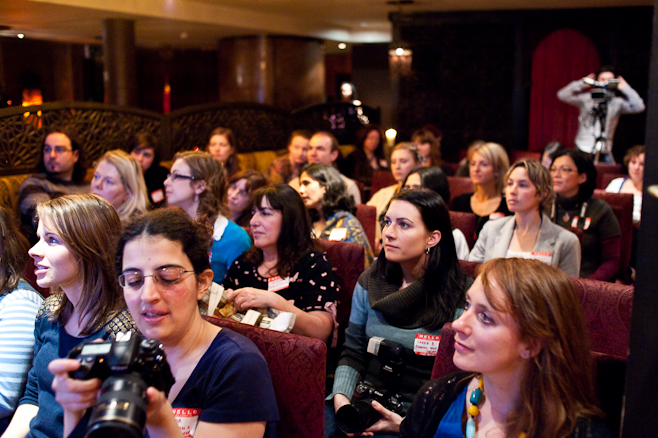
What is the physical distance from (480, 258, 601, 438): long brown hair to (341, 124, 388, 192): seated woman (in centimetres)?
552

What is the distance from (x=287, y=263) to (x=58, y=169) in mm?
3013

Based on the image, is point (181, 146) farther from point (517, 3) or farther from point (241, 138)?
point (517, 3)

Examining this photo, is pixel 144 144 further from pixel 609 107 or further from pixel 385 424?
pixel 609 107

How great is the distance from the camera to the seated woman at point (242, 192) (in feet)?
12.0

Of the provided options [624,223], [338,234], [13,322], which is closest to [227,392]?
[13,322]

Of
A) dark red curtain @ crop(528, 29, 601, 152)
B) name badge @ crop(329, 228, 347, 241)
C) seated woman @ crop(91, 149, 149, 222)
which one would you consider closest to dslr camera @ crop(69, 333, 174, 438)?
name badge @ crop(329, 228, 347, 241)

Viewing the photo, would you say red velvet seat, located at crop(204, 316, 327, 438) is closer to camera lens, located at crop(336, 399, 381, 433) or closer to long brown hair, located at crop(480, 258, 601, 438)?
camera lens, located at crop(336, 399, 381, 433)

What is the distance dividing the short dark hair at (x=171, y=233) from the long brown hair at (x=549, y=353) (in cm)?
76

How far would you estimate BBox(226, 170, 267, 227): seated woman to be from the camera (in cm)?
367

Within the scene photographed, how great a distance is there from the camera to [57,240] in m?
1.74

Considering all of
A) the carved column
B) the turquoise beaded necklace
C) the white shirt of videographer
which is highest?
the carved column

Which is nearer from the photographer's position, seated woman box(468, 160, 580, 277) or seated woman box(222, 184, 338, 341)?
seated woman box(222, 184, 338, 341)

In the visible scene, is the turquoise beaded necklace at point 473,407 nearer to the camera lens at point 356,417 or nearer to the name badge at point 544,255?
the camera lens at point 356,417

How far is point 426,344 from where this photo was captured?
1968 mm
